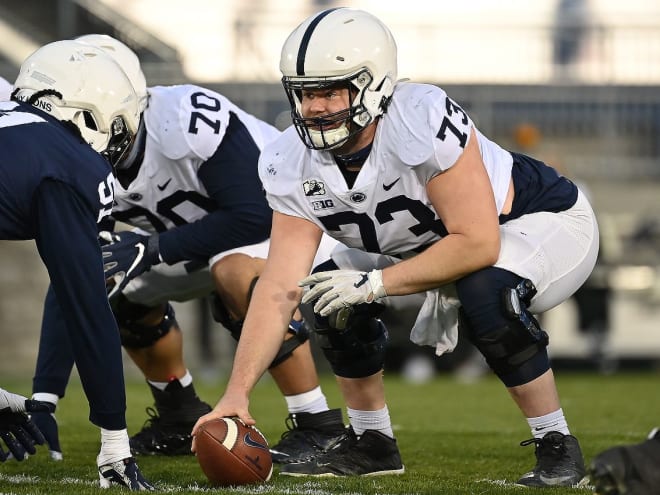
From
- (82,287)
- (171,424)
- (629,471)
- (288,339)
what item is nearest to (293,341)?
(288,339)

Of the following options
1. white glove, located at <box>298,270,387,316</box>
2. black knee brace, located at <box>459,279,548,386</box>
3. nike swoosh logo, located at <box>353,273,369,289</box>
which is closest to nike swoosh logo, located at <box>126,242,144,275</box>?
white glove, located at <box>298,270,387,316</box>

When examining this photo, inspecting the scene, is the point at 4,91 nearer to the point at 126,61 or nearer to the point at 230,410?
the point at 126,61

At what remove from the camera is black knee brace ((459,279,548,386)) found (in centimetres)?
337

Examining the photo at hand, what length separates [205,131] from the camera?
14.0ft

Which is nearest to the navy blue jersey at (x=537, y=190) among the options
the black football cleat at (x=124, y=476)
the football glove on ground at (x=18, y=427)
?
the black football cleat at (x=124, y=476)

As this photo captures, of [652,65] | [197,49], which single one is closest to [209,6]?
[197,49]

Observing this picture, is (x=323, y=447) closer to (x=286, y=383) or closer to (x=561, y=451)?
(x=286, y=383)

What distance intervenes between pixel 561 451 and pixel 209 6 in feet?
29.4

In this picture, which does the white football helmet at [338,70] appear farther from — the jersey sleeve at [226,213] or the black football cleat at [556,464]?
the black football cleat at [556,464]

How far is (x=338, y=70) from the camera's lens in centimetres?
345

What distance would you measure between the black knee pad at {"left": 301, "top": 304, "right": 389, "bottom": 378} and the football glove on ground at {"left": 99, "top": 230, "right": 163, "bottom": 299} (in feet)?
2.36

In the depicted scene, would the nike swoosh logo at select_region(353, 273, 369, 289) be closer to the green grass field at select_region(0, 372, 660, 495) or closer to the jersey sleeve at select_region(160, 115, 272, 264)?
the green grass field at select_region(0, 372, 660, 495)

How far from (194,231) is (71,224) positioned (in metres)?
1.24

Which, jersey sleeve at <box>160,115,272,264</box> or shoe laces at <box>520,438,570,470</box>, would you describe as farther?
jersey sleeve at <box>160,115,272,264</box>
